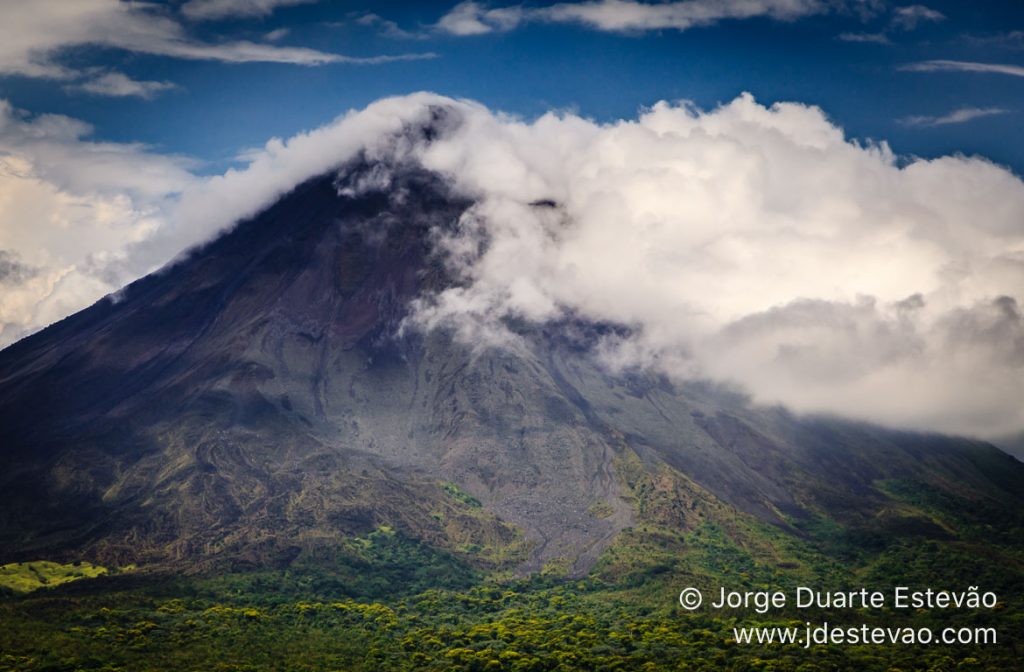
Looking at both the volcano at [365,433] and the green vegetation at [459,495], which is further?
the green vegetation at [459,495]

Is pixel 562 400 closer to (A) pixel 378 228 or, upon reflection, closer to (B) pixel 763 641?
(A) pixel 378 228

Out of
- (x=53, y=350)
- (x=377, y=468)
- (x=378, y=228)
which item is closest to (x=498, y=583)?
(x=377, y=468)

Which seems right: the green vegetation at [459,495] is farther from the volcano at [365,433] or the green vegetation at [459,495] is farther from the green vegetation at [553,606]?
the green vegetation at [553,606]

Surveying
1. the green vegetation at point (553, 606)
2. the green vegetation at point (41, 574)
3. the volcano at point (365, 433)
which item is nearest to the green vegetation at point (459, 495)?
the volcano at point (365, 433)

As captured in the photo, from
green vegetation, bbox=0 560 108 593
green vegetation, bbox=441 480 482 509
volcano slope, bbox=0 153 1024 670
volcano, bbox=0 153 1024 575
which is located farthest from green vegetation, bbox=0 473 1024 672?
green vegetation, bbox=441 480 482 509

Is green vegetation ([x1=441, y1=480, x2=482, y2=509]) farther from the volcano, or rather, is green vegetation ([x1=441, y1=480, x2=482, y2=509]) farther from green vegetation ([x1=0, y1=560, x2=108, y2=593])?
green vegetation ([x1=0, y1=560, x2=108, y2=593])

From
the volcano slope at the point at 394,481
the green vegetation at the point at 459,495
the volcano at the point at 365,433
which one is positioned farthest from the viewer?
the green vegetation at the point at 459,495

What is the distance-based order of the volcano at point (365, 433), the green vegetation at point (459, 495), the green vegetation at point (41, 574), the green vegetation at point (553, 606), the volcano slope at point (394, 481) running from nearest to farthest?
the green vegetation at point (553, 606), the volcano slope at point (394, 481), the green vegetation at point (41, 574), the volcano at point (365, 433), the green vegetation at point (459, 495)

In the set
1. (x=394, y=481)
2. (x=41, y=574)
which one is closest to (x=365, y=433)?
(x=394, y=481)

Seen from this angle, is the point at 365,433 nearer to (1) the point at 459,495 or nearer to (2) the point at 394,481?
(2) the point at 394,481
